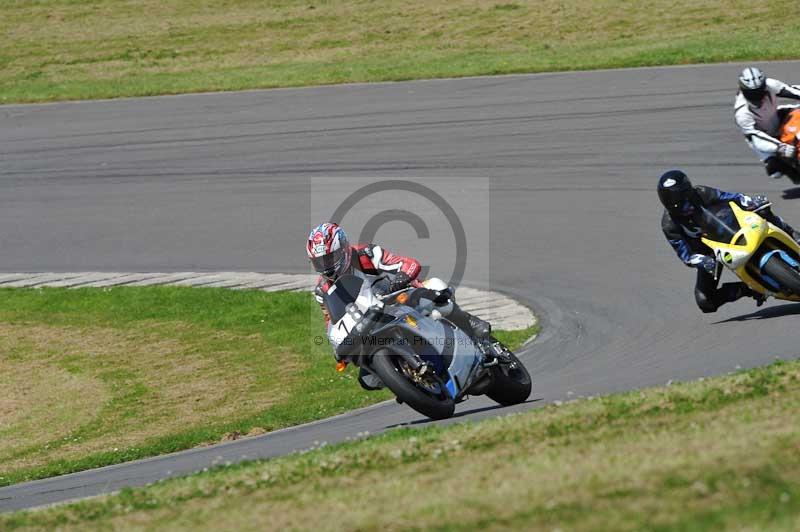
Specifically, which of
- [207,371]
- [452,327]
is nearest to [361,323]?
[452,327]

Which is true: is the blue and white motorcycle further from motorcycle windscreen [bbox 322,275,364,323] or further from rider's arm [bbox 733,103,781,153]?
rider's arm [bbox 733,103,781,153]

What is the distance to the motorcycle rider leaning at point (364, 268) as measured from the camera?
11.0 metres

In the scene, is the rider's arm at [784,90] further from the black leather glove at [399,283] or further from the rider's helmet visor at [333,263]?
the rider's helmet visor at [333,263]

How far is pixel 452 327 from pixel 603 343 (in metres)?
3.35

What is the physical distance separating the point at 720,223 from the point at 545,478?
21.2ft

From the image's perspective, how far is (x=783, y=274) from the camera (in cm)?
1255

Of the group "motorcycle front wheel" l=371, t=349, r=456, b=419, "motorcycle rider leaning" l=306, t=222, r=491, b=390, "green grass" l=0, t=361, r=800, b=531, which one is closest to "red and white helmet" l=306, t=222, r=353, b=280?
"motorcycle rider leaning" l=306, t=222, r=491, b=390

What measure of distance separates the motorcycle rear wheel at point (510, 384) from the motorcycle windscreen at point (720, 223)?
2.79m

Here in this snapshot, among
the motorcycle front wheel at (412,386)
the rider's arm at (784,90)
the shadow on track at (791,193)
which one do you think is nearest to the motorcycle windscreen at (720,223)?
the motorcycle front wheel at (412,386)

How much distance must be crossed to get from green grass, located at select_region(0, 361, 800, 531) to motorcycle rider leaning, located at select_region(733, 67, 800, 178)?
28.0 feet

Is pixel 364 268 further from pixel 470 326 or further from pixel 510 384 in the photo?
pixel 510 384

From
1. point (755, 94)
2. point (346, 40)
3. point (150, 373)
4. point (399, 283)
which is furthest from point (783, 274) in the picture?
point (346, 40)

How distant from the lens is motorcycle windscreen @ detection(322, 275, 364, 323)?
10.9 metres

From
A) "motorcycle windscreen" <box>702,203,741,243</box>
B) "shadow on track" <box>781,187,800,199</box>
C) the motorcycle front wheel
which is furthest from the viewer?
"shadow on track" <box>781,187,800,199</box>
